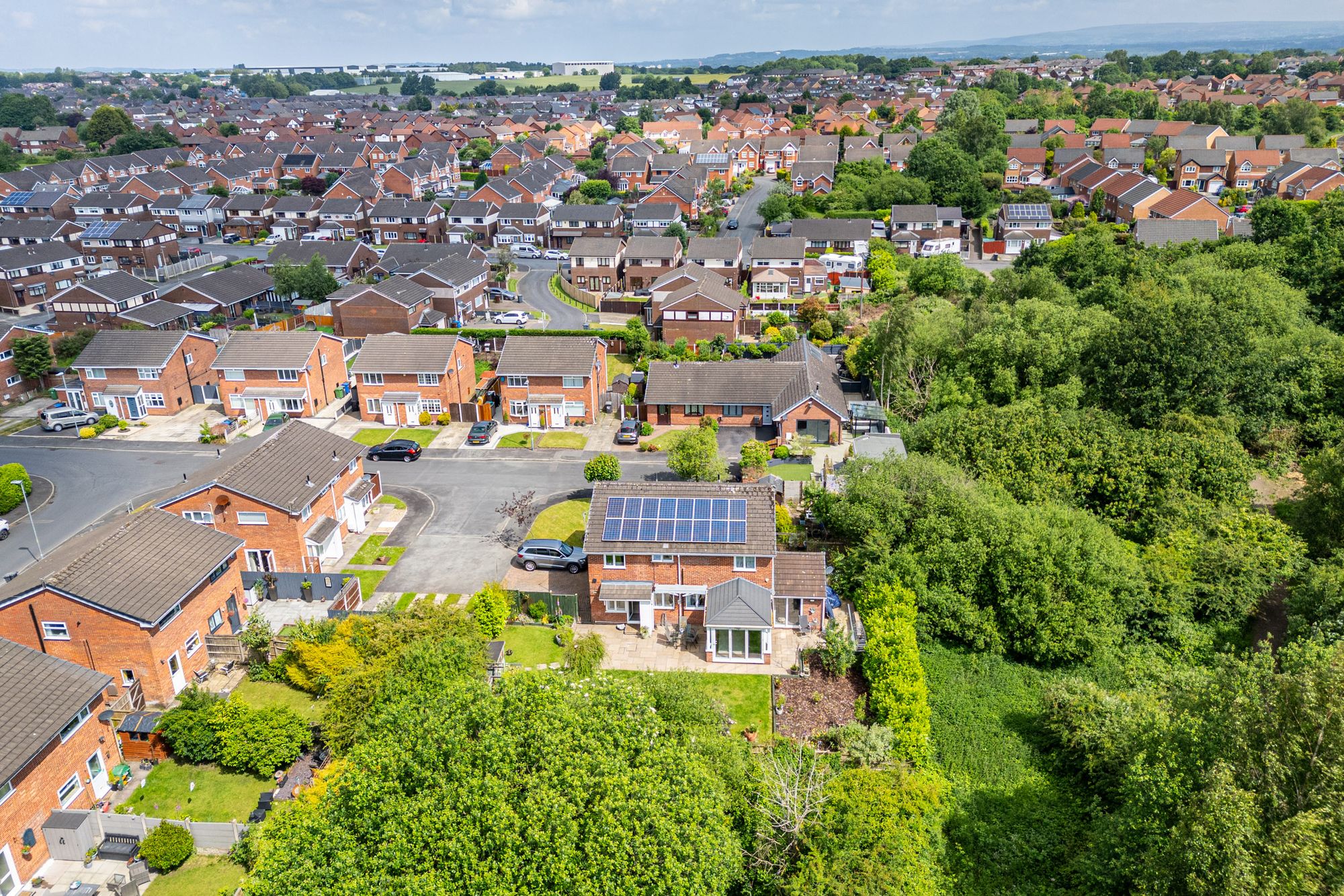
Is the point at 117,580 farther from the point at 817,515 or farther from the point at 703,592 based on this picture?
the point at 817,515

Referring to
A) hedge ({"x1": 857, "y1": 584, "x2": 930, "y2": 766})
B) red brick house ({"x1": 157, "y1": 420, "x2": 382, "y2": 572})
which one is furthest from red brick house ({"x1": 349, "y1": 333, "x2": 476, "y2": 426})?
hedge ({"x1": 857, "y1": 584, "x2": 930, "y2": 766})

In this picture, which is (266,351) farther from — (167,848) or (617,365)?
(167,848)

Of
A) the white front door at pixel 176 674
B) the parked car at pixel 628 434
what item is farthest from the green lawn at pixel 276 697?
the parked car at pixel 628 434

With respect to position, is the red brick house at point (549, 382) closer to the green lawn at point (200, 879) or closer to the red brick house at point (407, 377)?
the red brick house at point (407, 377)

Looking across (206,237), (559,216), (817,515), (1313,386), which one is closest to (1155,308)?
(1313,386)

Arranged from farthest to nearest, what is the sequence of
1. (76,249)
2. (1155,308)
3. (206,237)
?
(206,237) → (76,249) → (1155,308)

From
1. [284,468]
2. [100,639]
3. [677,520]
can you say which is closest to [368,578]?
[284,468]

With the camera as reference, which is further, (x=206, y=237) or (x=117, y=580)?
(x=206, y=237)

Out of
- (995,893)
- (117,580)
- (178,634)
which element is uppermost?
(117,580)
